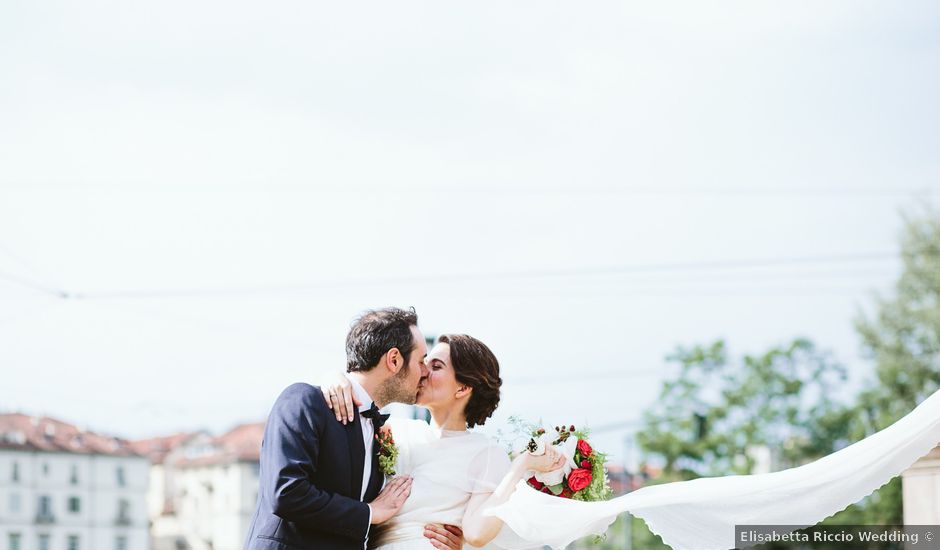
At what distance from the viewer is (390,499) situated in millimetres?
6832

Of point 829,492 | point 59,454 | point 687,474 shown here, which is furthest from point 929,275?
point 59,454

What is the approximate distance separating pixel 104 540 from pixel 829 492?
9171 cm

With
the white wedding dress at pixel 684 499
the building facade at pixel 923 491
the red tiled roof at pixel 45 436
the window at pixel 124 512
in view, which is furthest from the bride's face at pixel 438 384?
the window at pixel 124 512

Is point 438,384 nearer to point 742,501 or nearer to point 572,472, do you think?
point 572,472

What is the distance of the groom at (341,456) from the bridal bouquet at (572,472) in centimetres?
65

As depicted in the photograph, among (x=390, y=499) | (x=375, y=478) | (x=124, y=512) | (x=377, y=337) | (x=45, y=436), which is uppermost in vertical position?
(x=45, y=436)

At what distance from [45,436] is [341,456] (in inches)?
3306

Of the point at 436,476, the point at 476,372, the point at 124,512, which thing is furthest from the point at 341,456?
the point at 124,512

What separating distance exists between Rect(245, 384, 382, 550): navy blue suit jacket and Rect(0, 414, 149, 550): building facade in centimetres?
8018

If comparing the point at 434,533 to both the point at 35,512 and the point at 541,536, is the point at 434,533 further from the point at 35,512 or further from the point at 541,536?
the point at 35,512

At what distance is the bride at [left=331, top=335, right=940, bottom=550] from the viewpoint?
22.8 feet

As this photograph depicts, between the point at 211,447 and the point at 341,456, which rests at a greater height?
the point at 211,447

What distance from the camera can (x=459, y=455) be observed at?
7.19 metres

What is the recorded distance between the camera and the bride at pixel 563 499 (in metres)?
6.94
